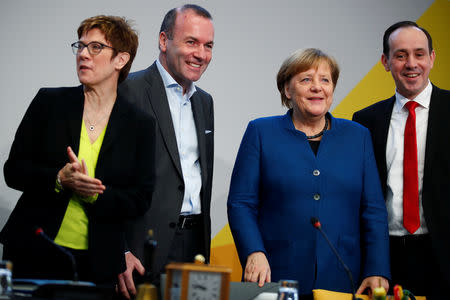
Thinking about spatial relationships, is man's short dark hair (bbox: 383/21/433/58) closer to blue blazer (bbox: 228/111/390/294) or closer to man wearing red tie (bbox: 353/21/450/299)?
man wearing red tie (bbox: 353/21/450/299)

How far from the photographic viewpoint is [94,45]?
2393mm

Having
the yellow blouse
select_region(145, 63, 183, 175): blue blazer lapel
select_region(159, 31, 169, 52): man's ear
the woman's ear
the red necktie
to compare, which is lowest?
the yellow blouse

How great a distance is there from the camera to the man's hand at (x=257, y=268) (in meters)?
2.22

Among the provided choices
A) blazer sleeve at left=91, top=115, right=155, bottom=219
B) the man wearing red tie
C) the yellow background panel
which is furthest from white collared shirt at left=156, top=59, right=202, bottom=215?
the yellow background panel

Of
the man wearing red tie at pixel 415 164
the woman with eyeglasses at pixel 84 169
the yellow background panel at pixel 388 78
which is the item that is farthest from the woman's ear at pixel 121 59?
the yellow background panel at pixel 388 78

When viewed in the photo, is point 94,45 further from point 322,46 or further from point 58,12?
point 322,46

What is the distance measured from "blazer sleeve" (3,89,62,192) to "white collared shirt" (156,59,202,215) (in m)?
0.70

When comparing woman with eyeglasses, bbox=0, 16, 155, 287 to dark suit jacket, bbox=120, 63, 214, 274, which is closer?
woman with eyeglasses, bbox=0, 16, 155, 287

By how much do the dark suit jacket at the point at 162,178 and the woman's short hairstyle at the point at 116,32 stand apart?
10.2 inches

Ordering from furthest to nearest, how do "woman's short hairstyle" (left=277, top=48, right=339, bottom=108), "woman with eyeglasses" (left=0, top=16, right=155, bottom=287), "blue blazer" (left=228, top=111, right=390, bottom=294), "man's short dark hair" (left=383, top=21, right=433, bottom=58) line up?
"man's short dark hair" (left=383, top=21, right=433, bottom=58)
"woman's short hairstyle" (left=277, top=48, right=339, bottom=108)
"blue blazer" (left=228, top=111, right=390, bottom=294)
"woman with eyeglasses" (left=0, top=16, right=155, bottom=287)

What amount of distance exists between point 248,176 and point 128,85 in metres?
0.76

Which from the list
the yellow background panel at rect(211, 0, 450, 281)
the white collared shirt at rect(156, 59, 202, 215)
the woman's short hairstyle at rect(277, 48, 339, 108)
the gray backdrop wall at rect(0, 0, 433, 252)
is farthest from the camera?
the yellow background panel at rect(211, 0, 450, 281)

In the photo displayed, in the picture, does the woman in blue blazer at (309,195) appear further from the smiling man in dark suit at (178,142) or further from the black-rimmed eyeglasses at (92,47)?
the black-rimmed eyeglasses at (92,47)

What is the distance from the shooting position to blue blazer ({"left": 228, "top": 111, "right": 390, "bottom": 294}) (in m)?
2.39
